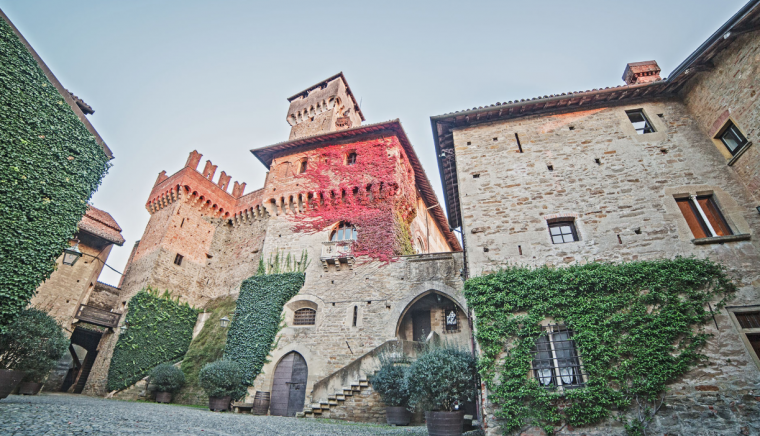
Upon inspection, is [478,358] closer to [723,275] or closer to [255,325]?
[723,275]

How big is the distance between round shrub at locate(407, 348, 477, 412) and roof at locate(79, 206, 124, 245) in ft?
62.3

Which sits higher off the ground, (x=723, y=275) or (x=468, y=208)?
(x=468, y=208)

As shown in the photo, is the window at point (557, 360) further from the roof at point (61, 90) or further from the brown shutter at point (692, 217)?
the roof at point (61, 90)

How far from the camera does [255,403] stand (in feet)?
40.9

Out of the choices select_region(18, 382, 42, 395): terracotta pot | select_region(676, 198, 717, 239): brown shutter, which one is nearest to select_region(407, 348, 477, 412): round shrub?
select_region(676, 198, 717, 239): brown shutter

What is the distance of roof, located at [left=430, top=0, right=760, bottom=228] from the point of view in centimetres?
861

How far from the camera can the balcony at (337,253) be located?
14.9 m

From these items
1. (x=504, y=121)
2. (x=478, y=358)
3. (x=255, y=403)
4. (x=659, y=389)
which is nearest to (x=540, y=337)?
(x=478, y=358)

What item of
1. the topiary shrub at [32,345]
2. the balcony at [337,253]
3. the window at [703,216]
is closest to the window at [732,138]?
the window at [703,216]

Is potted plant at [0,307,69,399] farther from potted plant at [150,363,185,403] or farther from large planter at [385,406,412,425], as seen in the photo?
large planter at [385,406,412,425]

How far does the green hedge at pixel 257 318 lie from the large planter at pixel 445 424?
8.99 metres

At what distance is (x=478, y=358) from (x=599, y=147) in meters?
7.19

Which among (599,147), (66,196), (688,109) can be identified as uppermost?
(688,109)

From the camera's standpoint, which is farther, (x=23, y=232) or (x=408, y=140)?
(x=408, y=140)
